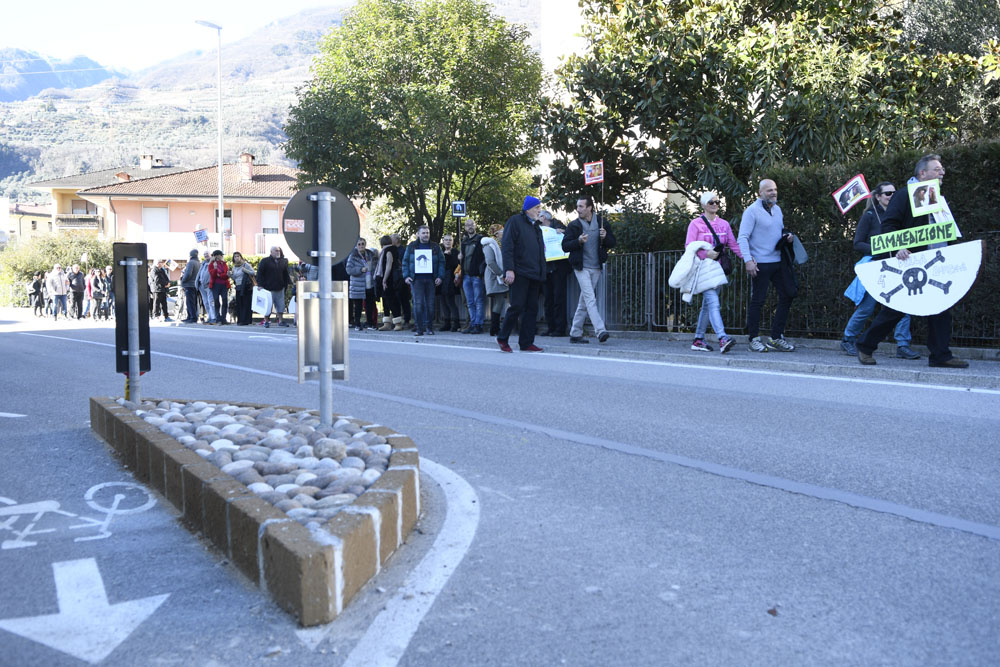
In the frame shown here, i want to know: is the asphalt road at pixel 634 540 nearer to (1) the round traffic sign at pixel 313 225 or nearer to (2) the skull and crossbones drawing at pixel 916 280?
(1) the round traffic sign at pixel 313 225

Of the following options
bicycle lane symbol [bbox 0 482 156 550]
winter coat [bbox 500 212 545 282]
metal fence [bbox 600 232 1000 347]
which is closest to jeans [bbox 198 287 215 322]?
metal fence [bbox 600 232 1000 347]

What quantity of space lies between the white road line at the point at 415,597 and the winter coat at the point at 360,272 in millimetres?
16199

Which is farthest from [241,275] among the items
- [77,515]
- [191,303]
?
[77,515]

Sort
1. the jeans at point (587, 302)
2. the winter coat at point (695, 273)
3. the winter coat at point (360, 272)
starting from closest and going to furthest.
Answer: the winter coat at point (695, 273)
the jeans at point (587, 302)
the winter coat at point (360, 272)

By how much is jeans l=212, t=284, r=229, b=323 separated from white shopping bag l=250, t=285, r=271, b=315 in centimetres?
73

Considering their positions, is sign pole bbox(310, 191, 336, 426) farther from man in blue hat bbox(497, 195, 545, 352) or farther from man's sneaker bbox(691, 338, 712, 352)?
man's sneaker bbox(691, 338, 712, 352)

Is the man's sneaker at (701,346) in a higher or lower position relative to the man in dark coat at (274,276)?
lower

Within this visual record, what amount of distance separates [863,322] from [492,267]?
24.2ft

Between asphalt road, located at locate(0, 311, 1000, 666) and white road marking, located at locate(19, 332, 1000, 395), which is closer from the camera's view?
asphalt road, located at locate(0, 311, 1000, 666)

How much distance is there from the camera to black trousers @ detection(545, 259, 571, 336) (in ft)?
52.9

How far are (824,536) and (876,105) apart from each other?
14317 mm

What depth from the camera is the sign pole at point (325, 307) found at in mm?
5832

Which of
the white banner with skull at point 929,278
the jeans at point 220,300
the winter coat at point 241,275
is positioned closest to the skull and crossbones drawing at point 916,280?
the white banner with skull at point 929,278

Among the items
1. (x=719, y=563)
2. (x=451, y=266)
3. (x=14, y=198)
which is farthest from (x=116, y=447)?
(x=14, y=198)
